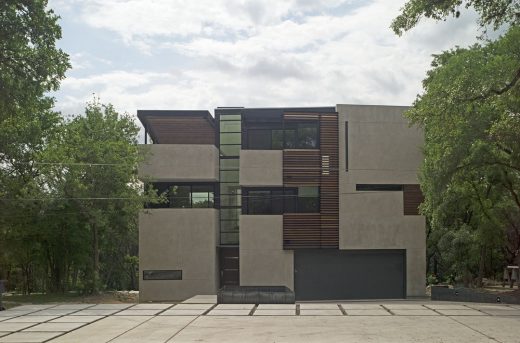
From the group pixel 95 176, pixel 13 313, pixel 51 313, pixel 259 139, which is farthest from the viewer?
pixel 259 139

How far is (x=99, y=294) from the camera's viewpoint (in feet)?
96.2

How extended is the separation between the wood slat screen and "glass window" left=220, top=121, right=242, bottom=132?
10.2m

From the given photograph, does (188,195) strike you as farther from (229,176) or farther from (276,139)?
(276,139)

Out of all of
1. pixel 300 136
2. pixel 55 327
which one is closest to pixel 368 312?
pixel 55 327

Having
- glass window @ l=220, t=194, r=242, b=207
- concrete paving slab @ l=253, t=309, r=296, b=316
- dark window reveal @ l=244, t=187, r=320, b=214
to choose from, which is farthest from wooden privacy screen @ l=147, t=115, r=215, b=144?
concrete paving slab @ l=253, t=309, r=296, b=316

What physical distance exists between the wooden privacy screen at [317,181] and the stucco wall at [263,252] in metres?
0.55

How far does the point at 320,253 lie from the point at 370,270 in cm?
308

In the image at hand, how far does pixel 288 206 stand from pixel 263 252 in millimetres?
2937

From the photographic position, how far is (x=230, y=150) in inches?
1430

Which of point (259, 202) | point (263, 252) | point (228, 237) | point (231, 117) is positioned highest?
point (231, 117)

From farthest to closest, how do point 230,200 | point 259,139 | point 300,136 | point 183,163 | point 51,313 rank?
point 259,139 → point 230,200 → point 300,136 → point 183,163 → point 51,313

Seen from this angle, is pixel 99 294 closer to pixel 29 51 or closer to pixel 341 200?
pixel 341 200

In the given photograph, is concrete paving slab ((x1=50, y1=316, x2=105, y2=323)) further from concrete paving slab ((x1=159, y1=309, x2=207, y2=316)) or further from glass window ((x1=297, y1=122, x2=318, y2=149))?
glass window ((x1=297, y1=122, x2=318, y2=149))

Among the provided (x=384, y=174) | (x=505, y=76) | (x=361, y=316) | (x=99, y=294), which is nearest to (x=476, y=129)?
(x=505, y=76)
